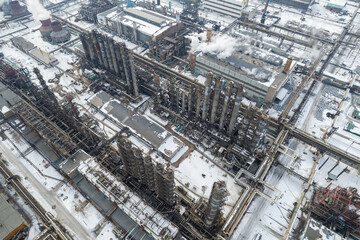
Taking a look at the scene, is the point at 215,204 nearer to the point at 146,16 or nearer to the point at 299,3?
the point at 146,16

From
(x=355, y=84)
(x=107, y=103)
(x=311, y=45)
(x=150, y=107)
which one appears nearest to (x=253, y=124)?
(x=150, y=107)

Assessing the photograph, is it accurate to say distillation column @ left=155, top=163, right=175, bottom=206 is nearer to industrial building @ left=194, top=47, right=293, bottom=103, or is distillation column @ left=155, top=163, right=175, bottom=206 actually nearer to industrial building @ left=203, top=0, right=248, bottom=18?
industrial building @ left=194, top=47, right=293, bottom=103

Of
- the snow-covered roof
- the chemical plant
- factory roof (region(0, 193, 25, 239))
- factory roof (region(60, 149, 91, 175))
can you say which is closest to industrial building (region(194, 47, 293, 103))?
the chemical plant

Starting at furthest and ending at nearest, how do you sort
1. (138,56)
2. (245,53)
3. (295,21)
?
(295,21) < (138,56) < (245,53)

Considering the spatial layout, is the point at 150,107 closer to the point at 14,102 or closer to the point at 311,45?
the point at 14,102

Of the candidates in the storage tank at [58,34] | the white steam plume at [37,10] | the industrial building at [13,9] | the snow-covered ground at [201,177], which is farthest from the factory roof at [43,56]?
the snow-covered ground at [201,177]

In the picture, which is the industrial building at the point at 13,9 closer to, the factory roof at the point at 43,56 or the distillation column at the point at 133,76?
the factory roof at the point at 43,56
